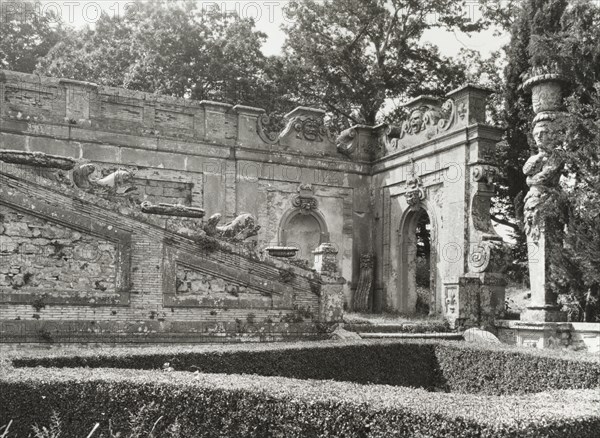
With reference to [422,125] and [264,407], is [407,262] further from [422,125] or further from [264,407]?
[264,407]

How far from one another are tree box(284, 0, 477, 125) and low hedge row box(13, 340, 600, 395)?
52.7 feet

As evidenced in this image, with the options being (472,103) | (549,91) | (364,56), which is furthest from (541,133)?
(364,56)

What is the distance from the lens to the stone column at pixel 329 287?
11031 mm

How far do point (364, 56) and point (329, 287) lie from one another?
51.4ft

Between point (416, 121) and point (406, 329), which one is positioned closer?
point (406, 329)

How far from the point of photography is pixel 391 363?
29.9ft

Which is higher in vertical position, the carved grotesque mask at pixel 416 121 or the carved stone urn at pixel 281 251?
the carved grotesque mask at pixel 416 121

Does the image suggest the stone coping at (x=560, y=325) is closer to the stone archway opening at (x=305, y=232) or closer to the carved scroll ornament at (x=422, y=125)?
the carved scroll ornament at (x=422, y=125)

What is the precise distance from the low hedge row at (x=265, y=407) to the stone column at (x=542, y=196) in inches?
285

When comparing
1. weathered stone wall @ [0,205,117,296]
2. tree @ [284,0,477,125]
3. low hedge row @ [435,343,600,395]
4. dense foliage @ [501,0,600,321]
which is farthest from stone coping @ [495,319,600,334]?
tree @ [284,0,477,125]

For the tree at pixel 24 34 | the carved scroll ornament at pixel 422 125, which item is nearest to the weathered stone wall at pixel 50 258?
the carved scroll ornament at pixel 422 125

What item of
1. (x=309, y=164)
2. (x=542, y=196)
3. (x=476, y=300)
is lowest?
(x=476, y=300)

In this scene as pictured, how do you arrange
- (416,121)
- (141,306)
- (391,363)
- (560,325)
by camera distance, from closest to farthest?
(391,363) → (141,306) → (560,325) → (416,121)

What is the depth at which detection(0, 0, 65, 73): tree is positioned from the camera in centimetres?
2478
